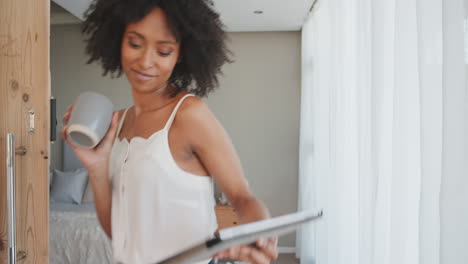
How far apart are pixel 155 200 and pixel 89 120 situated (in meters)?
0.19

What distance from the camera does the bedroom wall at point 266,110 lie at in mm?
3271

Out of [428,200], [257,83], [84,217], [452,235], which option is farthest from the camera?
[257,83]

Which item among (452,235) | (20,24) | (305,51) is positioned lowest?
(452,235)

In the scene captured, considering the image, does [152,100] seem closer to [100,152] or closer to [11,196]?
[100,152]

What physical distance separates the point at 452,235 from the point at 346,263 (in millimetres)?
1062

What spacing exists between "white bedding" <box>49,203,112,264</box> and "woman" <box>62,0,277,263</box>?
64.8 inches

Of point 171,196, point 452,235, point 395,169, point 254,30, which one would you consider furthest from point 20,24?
point 254,30

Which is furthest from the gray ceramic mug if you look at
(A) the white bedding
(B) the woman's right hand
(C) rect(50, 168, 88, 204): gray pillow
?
(A) the white bedding

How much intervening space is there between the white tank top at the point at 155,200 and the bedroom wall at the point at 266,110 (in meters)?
2.33

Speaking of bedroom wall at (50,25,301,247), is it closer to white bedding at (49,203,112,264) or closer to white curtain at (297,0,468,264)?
white curtain at (297,0,468,264)

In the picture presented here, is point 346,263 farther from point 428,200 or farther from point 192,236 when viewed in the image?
point 192,236

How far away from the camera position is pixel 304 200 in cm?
310

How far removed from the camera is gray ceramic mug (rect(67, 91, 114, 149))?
30.4 inches

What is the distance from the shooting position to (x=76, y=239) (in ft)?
8.18
